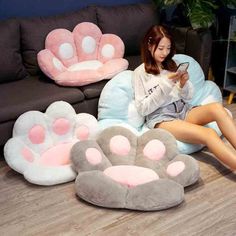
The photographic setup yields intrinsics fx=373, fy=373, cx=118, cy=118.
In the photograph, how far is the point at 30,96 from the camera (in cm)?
235

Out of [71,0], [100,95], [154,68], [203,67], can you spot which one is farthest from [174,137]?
[71,0]

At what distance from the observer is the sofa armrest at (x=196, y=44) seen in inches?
110

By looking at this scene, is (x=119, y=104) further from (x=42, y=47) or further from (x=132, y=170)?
(x=42, y=47)

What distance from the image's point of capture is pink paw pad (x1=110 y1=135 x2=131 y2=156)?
213 cm

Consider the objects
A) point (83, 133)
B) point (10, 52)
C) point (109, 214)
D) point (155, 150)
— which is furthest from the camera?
point (10, 52)

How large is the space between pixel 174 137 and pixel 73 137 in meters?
0.63

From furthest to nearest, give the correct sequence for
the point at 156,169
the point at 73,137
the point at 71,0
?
the point at 71,0, the point at 73,137, the point at 156,169

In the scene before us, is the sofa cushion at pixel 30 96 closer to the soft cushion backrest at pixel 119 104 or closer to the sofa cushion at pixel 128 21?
the soft cushion backrest at pixel 119 104

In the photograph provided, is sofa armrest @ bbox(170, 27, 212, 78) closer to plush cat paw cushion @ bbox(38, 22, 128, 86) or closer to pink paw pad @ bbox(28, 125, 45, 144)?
plush cat paw cushion @ bbox(38, 22, 128, 86)

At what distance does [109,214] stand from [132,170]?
0.28m

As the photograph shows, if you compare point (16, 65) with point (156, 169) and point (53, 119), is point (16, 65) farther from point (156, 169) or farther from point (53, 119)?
point (156, 169)

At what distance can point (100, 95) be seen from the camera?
2477 mm

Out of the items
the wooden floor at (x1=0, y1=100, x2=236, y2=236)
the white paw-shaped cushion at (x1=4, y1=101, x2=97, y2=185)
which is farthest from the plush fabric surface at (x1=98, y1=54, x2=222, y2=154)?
the wooden floor at (x1=0, y1=100, x2=236, y2=236)

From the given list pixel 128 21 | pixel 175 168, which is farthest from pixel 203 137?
pixel 128 21
